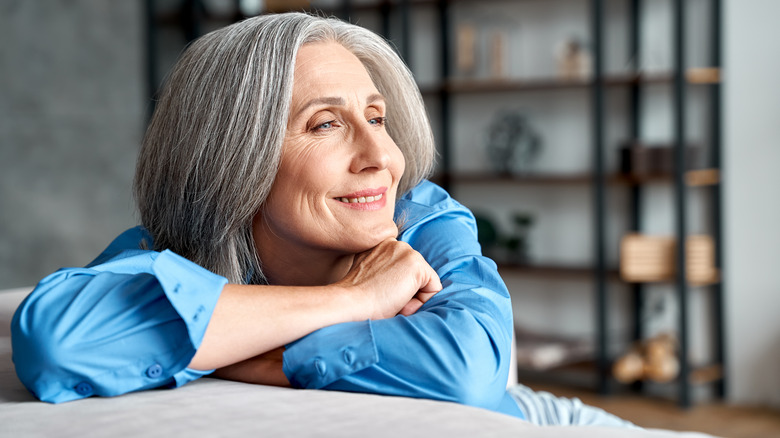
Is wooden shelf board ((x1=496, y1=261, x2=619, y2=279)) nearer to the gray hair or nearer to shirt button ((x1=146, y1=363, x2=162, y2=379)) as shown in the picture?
the gray hair

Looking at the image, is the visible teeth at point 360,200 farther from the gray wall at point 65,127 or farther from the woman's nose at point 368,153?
the gray wall at point 65,127

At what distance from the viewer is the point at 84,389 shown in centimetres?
98

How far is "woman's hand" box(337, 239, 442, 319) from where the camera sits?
1175 mm

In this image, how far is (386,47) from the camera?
1.54 metres

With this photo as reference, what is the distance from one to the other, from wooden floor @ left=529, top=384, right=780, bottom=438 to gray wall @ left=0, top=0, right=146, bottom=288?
313cm

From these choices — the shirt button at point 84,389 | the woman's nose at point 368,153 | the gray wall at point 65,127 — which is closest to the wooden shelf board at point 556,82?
the gray wall at point 65,127

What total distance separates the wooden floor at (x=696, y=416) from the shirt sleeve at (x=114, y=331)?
121 inches

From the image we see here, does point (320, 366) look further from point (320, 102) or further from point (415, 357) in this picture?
point (320, 102)

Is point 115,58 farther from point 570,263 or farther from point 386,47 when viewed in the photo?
point 386,47

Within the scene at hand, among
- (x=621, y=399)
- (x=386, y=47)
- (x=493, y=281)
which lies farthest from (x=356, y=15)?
(x=493, y=281)

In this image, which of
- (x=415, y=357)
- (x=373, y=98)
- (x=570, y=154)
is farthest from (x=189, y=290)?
(x=570, y=154)

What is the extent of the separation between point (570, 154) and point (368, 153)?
3.34 meters

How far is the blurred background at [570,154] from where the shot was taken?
3.99m

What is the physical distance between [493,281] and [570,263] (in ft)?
10.9
